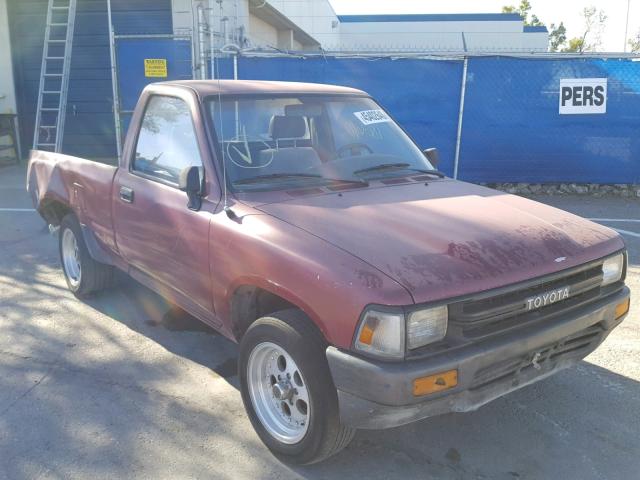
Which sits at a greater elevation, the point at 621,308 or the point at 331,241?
the point at 331,241

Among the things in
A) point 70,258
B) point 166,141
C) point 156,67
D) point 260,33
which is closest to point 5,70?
point 156,67

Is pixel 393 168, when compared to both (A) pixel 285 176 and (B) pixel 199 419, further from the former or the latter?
(B) pixel 199 419

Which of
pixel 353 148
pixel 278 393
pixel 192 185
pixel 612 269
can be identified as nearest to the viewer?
pixel 278 393

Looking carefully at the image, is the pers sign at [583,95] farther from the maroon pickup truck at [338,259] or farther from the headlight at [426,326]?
the headlight at [426,326]

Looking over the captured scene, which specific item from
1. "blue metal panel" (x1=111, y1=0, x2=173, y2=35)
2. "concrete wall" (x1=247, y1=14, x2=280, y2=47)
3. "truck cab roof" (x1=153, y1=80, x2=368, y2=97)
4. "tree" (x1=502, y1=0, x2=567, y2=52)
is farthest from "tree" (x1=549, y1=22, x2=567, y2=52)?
"truck cab roof" (x1=153, y1=80, x2=368, y2=97)

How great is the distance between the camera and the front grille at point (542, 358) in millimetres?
2718

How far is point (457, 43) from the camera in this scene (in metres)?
37.7

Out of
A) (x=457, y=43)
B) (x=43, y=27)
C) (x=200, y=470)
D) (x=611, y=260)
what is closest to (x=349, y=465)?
(x=200, y=470)

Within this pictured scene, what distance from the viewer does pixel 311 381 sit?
8.96 ft

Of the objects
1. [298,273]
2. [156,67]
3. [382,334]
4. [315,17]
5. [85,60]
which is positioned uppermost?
[315,17]

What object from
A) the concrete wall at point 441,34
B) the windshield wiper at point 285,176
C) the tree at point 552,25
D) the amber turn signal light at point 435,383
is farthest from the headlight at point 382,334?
the tree at point 552,25

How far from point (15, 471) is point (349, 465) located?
1.61 m

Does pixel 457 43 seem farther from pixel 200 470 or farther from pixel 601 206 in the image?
pixel 200 470

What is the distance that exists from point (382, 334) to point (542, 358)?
36.8 inches
